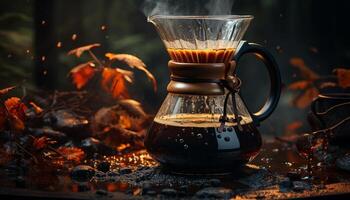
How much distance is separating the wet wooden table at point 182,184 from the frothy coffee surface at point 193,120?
11 centimetres

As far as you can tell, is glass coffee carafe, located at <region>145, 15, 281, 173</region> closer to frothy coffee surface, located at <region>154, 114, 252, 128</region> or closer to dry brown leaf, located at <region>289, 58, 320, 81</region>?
frothy coffee surface, located at <region>154, 114, 252, 128</region>

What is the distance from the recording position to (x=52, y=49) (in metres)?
2.84

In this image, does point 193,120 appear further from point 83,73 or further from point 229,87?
point 83,73

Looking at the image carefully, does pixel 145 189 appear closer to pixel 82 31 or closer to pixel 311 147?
pixel 311 147

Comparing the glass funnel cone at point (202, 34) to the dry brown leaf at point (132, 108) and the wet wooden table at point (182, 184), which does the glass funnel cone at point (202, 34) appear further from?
the dry brown leaf at point (132, 108)

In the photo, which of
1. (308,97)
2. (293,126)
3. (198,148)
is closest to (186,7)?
(308,97)

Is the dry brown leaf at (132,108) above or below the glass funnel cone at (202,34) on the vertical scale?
below

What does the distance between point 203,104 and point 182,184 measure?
19cm

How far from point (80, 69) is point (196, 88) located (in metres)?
0.78

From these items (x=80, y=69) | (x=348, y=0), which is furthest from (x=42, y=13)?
(x=348, y=0)

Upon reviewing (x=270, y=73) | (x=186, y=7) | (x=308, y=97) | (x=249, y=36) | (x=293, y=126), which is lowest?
(x=293, y=126)

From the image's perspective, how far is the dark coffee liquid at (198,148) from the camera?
4.87 ft

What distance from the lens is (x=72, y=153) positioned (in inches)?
70.1

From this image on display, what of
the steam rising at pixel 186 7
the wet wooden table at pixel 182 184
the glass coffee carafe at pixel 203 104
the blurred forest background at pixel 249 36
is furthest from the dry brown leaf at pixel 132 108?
the blurred forest background at pixel 249 36
